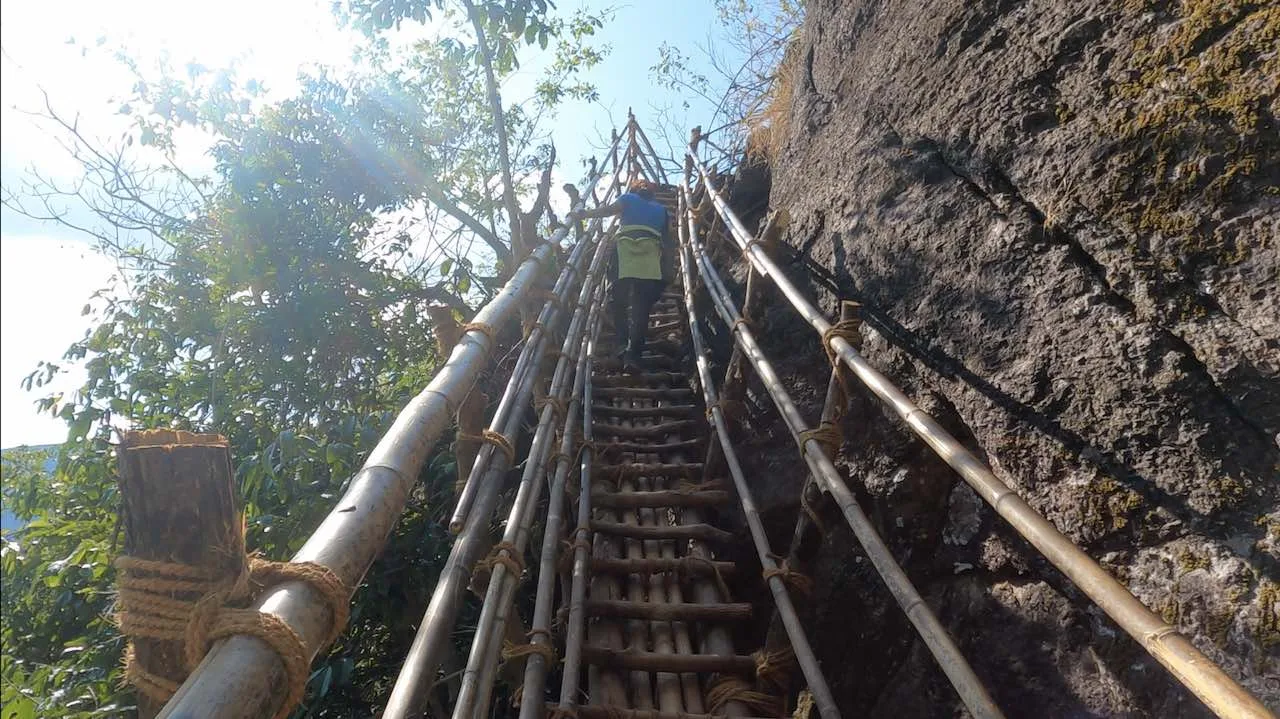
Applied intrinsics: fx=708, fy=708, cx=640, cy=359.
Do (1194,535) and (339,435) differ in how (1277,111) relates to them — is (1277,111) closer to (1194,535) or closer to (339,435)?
(1194,535)

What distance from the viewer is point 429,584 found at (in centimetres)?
280

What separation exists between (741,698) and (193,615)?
1.46 m

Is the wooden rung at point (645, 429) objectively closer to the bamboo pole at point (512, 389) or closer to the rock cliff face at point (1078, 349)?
the bamboo pole at point (512, 389)

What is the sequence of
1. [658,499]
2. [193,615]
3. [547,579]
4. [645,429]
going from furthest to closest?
[645,429]
[658,499]
[547,579]
[193,615]

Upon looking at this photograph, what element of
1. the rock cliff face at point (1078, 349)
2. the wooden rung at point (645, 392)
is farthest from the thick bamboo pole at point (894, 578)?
the wooden rung at point (645, 392)

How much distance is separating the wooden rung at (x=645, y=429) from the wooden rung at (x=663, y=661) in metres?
1.50

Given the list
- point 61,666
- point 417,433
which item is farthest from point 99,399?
point 417,433

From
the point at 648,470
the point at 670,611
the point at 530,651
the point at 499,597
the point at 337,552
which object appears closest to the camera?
the point at 337,552

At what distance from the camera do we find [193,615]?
79 cm

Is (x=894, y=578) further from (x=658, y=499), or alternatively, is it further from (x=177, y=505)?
(x=658, y=499)

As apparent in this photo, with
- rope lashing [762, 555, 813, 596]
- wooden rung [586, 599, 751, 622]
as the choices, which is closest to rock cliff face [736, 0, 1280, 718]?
rope lashing [762, 555, 813, 596]

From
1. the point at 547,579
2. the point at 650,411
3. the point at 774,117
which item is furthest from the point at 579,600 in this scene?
the point at 774,117

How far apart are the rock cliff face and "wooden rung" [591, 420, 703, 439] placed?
136 cm

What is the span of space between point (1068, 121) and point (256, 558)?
6.17 ft
